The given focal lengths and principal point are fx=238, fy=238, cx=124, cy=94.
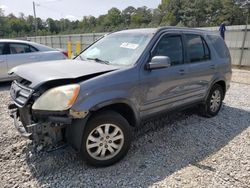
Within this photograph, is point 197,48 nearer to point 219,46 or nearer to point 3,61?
point 219,46

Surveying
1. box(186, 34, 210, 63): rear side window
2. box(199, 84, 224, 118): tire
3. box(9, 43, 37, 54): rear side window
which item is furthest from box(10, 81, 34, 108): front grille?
box(9, 43, 37, 54): rear side window

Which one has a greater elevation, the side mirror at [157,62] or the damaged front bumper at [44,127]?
the side mirror at [157,62]

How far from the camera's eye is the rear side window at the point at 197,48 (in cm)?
427

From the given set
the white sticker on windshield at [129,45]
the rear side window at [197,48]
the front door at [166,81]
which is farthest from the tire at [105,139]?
the rear side window at [197,48]

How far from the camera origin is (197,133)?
13.8 feet

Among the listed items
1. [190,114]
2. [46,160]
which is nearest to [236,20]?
[190,114]

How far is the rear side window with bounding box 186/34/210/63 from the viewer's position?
168 inches

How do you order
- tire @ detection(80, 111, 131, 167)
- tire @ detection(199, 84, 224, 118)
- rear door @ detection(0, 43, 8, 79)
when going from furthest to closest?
rear door @ detection(0, 43, 8, 79)
tire @ detection(199, 84, 224, 118)
tire @ detection(80, 111, 131, 167)

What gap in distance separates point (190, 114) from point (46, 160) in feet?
10.4

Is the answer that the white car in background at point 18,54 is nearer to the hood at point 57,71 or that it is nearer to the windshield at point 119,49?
the windshield at point 119,49

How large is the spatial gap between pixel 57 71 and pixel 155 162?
5.91 ft

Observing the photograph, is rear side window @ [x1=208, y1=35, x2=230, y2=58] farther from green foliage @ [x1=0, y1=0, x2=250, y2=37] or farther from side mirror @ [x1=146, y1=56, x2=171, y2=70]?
green foliage @ [x1=0, y1=0, x2=250, y2=37]

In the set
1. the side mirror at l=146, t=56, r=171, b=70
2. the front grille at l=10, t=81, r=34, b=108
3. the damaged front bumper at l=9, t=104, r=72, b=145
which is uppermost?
the side mirror at l=146, t=56, r=171, b=70

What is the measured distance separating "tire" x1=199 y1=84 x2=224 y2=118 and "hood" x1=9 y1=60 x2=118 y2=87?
8.28 feet
